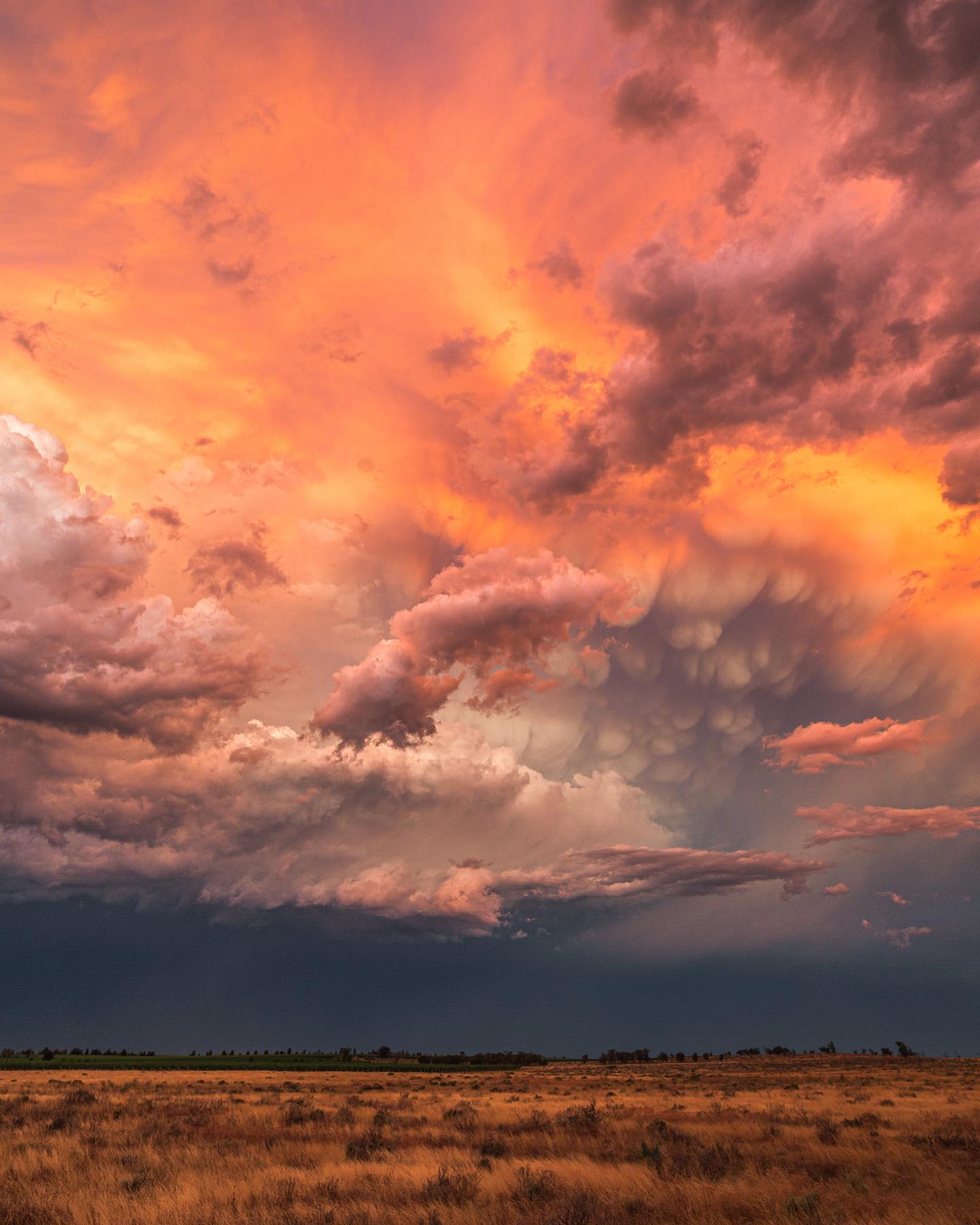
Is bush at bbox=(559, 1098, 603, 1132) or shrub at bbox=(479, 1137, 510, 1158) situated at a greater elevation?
shrub at bbox=(479, 1137, 510, 1158)

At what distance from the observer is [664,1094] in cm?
4922

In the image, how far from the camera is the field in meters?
13.4

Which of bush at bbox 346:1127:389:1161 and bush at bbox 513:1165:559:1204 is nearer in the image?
bush at bbox 513:1165:559:1204

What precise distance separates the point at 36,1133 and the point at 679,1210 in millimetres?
22170

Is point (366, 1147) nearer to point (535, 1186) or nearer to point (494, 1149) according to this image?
point (494, 1149)

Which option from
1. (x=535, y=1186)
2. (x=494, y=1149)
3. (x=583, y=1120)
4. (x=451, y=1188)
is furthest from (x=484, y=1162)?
(x=583, y=1120)

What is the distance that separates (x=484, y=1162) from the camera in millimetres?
18859

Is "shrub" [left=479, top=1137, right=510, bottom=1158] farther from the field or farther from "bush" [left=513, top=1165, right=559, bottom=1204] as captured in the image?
"bush" [left=513, top=1165, right=559, bottom=1204]

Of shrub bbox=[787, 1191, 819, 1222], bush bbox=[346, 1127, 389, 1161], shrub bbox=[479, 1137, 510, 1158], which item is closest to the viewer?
shrub bbox=[787, 1191, 819, 1222]

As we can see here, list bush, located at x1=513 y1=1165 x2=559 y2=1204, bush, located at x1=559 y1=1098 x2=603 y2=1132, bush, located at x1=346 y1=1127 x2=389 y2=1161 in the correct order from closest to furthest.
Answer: bush, located at x1=513 y1=1165 x2=559 y2=1204, bush, located at x1=346 y1=1127 x2=389 y2=1161, bush, located at x1=559 y1=1098 x2=603 y2=1132

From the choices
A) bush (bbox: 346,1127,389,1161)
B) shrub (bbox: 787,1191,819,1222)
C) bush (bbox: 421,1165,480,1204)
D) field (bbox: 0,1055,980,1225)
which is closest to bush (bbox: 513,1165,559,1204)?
field (bbox: 0,1055,980,1225)

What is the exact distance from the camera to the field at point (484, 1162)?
1341 centimetres

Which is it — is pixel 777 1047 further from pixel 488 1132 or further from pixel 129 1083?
pixel 488 1132

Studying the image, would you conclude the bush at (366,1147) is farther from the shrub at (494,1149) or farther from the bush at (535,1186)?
the bush at (535,1186)
